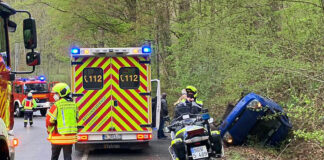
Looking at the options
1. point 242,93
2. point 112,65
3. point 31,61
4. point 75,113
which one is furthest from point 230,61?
point 31,61

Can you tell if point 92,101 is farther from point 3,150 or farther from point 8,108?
point 3,150

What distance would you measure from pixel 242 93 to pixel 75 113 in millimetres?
6046

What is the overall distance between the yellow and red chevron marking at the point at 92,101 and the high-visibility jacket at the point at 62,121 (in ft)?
10.8

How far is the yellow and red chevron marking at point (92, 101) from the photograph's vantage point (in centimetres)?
1079

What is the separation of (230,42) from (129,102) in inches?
158

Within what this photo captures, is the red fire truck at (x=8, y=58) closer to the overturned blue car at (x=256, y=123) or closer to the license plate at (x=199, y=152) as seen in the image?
the license plate at (x=199, y=152)

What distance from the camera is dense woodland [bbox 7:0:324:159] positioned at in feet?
31.6

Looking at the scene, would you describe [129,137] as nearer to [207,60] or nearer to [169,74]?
[207,60]

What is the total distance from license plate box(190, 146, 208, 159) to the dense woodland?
164 cm

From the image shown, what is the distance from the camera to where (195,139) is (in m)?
7.87

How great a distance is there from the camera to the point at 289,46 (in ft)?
35.0

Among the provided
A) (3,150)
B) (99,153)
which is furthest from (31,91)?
(3,150)

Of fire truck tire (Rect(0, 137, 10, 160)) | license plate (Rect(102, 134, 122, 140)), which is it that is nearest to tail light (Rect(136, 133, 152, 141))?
license plate (Rect(102, 134, 122, 140))

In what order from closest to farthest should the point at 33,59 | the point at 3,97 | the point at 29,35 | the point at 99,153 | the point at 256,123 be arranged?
the point at 3,97
the point at 29,35
the point at 33,59
the point at 256,123
the point at 99,153
